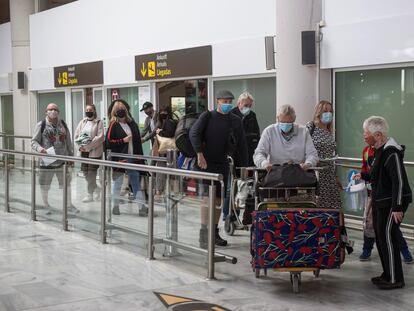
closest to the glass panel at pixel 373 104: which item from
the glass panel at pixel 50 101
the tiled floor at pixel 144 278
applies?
the tiled floor at pixel 144 278

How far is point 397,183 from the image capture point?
6027 millimetres

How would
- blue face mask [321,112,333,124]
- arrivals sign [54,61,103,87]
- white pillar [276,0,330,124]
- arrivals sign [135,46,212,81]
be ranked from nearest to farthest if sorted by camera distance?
blue face mask [321,112,333,124] → white pillar [276,0,330,124] → arrivals sign [135,46,212,81] → arrivals sign [54,61,103,87]

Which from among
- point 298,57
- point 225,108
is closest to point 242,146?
point 225,108

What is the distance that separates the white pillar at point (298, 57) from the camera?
33.1 feet

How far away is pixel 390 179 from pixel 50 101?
15076 mm

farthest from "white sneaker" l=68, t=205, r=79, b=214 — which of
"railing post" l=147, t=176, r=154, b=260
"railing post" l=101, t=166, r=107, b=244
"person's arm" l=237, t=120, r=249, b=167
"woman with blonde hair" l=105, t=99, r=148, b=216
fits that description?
"person's arm" l=237, t=120, r=249, b=167

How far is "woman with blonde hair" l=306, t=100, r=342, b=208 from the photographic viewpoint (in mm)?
7586

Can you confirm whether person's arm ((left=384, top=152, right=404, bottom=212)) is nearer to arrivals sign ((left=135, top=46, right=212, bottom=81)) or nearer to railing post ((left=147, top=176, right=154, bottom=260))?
railing post ((left=147, top=176, right=154, bottom=260))

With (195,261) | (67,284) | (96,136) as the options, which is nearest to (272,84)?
(96,136)

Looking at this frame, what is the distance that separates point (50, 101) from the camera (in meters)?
19.9

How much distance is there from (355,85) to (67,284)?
17.6 ft

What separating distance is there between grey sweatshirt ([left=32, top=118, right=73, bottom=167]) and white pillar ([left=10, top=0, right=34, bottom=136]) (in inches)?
391

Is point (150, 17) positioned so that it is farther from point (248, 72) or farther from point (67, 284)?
point (67, 284)

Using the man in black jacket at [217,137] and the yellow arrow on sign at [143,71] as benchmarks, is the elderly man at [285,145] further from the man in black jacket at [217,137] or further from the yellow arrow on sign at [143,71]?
the yellow arrow on sign at [143,71]
